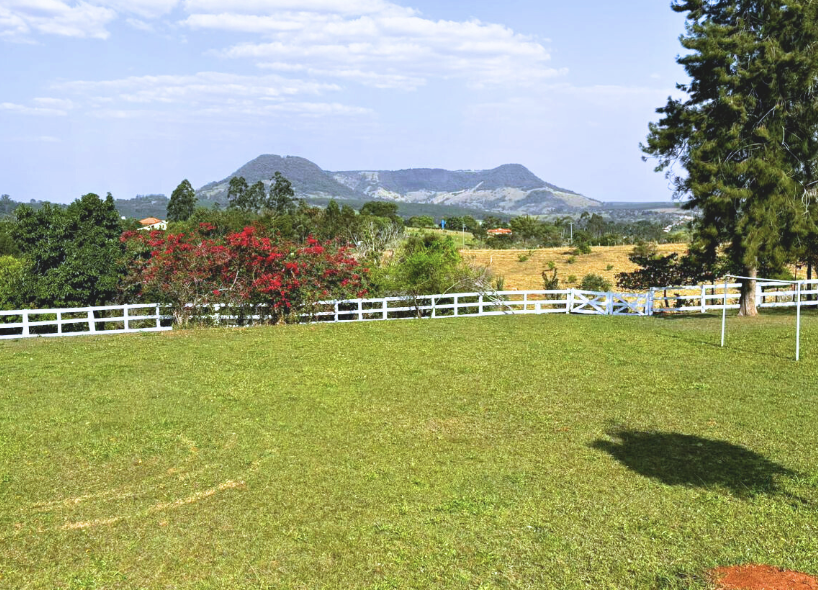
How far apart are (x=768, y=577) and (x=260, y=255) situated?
63.1ft

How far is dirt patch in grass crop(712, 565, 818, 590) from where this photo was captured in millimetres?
5457

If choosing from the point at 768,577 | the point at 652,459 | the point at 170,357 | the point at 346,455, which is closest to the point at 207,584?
the point at 346,455

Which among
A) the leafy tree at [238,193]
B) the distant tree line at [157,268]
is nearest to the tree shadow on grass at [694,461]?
the distant tree line at [157,268]

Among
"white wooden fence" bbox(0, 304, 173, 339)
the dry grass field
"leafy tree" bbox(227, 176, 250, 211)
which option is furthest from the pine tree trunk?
"leafy tree" bbox(227, 176, 250, 211)

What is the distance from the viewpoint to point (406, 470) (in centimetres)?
860

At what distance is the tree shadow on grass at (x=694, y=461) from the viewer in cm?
802

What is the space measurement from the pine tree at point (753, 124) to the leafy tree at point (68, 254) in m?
18.5

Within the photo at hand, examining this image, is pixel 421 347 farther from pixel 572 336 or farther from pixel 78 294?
pixel 78 294

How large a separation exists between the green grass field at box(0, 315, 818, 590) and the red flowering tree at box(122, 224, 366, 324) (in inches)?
239

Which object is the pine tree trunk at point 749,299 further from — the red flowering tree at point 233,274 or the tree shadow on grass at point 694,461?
the tree shadow on grass at point 694,461

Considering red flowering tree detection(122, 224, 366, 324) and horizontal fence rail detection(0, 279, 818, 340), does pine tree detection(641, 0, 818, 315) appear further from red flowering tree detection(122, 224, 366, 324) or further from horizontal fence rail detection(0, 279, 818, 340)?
red flowering tree detection(122, 224, 366, 324)

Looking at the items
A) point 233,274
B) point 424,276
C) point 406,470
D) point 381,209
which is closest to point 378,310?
point 424,276

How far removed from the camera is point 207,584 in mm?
5871

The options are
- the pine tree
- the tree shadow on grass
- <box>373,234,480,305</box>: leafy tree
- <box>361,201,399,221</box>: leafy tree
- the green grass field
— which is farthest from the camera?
<box>361,201,399,221</box>: leafy tree
